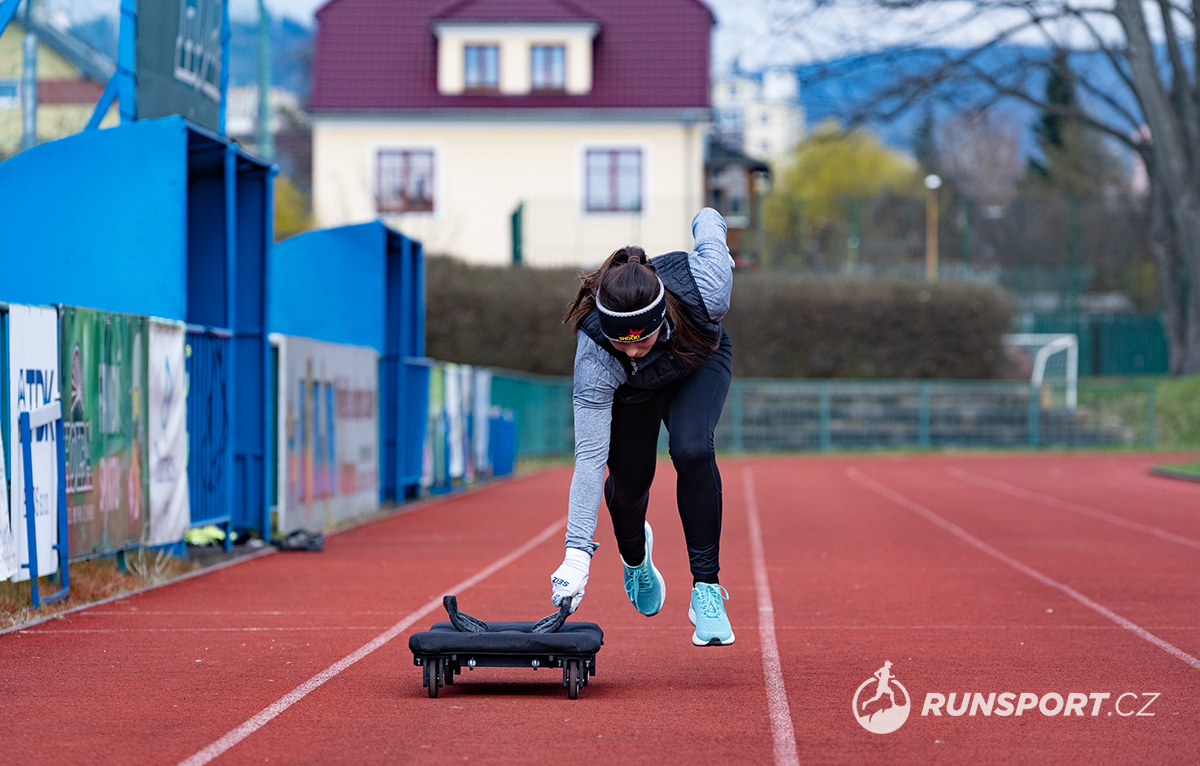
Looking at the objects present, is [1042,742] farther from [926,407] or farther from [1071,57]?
[926,407]

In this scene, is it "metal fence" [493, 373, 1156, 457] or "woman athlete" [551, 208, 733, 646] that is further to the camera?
"metal fence" [493, 373, 1156, 457]

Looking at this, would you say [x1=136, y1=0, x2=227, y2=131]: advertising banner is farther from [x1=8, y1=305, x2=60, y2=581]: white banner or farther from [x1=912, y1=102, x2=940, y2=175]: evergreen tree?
[x1=912, y1=102, x2=940, y2=175]: evergreen tree

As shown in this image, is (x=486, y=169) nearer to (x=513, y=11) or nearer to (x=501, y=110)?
(x=501, y=110)

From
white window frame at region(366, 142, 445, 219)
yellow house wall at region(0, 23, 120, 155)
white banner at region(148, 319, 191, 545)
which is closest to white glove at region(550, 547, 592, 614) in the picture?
white banner at region(148, 319, 191, 545)

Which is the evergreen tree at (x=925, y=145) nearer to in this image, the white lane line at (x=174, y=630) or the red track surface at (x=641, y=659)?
the red track surface at (x=641, y=659)

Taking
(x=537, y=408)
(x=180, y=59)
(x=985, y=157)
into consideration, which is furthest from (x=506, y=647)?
(x=985, y=157)

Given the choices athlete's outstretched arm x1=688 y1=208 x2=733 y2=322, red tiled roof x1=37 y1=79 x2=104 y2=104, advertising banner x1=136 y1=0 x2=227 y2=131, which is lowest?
athlete's outstretched arm x1=688 y1=208 x2=733 y2=322

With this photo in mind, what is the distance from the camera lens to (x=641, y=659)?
664 centimetres

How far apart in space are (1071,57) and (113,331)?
24.3m

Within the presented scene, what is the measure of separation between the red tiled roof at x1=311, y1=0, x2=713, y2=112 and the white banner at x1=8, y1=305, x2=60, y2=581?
1315 inches

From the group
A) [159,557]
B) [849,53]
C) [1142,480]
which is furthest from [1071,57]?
[159,557]

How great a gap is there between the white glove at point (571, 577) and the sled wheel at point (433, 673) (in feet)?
1.80

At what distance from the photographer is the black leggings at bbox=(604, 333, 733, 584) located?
5.82 m

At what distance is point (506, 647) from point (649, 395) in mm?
1180
